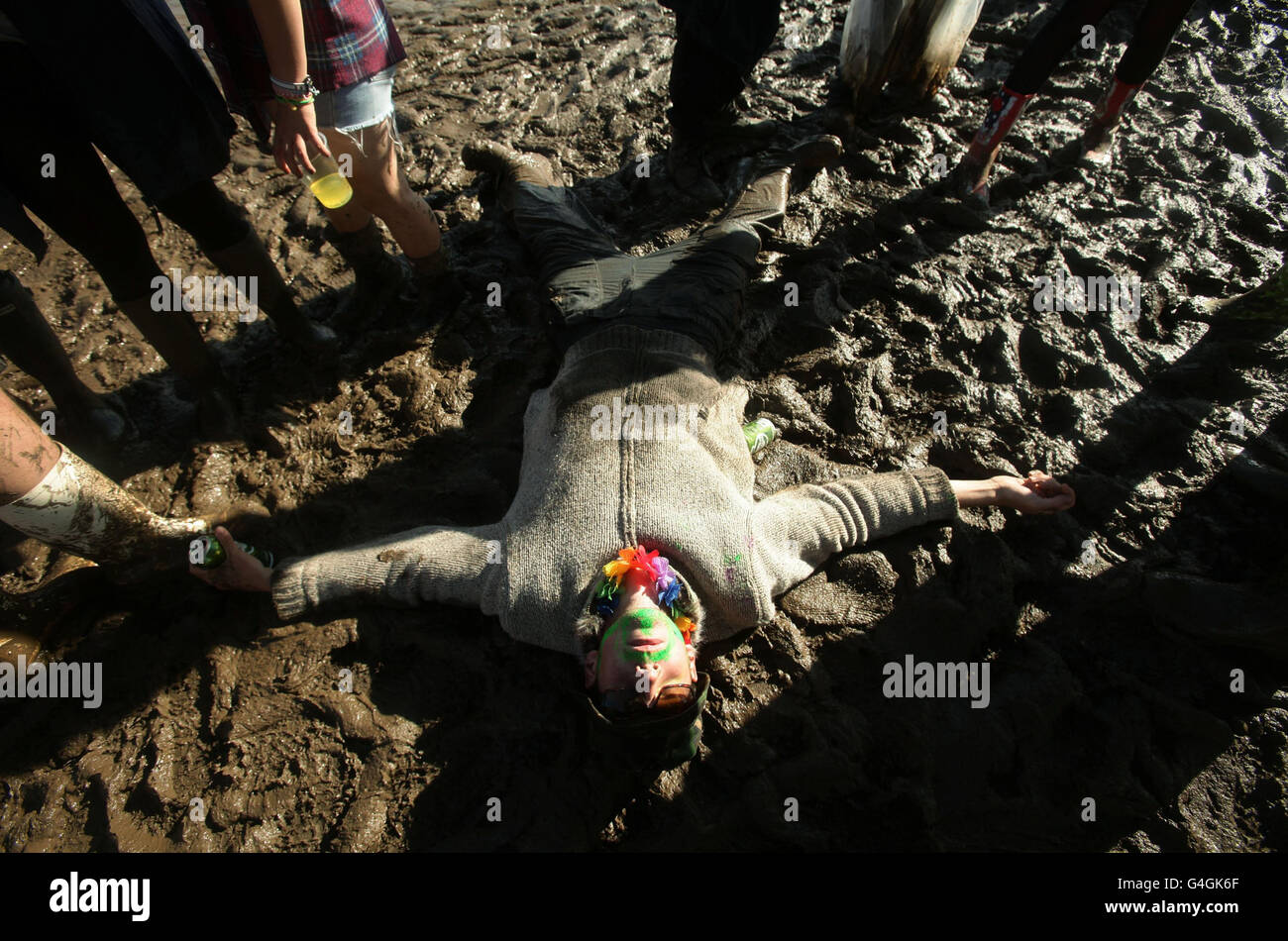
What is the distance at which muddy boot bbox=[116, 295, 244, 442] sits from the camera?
2.21m

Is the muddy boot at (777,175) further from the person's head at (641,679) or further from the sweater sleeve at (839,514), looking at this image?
the person's head at (641,679)

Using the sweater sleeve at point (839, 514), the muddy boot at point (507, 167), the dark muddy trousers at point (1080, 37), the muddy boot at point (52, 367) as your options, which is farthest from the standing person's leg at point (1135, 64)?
the muddy boot at point (52, 367)

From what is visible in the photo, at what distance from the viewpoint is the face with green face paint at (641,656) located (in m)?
1.71

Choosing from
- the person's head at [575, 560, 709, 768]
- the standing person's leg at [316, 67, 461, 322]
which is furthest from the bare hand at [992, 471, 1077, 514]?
the standing person's leg at [316, 67, 461, 322]

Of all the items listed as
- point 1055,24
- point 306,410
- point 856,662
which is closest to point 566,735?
point 856,662

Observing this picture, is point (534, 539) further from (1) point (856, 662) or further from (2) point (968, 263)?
(2) point (968, 263)

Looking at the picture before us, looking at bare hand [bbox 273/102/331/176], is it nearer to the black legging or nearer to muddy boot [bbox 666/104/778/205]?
the black legging

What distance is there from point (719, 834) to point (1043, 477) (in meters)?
1.68

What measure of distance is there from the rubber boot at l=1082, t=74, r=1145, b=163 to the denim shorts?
11.6ft

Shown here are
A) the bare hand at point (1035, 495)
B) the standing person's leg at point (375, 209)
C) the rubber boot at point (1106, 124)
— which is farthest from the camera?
the rubber boot at point (1106, 124)

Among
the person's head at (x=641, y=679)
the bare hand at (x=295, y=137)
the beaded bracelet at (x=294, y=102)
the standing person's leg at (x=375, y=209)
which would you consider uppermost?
the standing person's leg at (x=375, y=209)

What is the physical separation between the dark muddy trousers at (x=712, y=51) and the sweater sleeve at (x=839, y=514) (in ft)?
7.20

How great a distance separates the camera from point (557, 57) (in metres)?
4.12

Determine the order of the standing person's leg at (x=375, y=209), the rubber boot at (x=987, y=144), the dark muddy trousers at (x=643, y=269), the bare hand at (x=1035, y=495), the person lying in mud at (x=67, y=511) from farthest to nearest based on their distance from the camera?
the rubber boot at (x=987, y=144) < the dark muddy trousers at (x=643, y=269) < the bare hand at (x=1035, y=495) < the standing person's leg at (x=375, y=209) < the person lying in mud at (x=67, y=511)
